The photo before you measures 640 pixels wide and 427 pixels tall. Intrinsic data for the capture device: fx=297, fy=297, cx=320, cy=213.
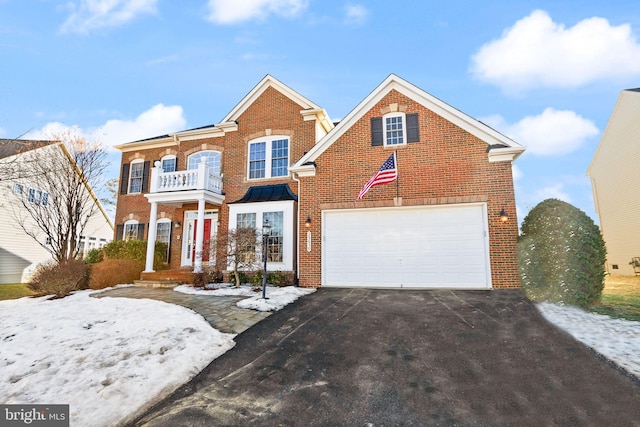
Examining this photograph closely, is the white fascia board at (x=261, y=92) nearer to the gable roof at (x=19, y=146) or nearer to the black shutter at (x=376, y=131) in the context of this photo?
the black shutter at (x=376, y=131)

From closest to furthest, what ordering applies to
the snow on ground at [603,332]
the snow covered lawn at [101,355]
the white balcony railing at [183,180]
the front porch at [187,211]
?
the snow covered lawn at [101,355] → the snow on ground at [603,332] → the front porch at [187,211] → the white balcony railing at [183,180]

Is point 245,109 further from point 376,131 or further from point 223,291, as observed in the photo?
point 223,291

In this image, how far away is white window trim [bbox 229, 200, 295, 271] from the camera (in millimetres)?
11930

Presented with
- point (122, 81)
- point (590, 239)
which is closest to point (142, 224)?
point (122, 81)

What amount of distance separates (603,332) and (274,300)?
23.5 feet

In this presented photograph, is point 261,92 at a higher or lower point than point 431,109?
higher

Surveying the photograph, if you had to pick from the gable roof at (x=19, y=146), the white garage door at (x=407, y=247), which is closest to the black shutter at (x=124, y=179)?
the gable roof at (x=19, y=146)

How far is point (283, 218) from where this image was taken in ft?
40.4

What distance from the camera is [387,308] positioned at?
758 cm

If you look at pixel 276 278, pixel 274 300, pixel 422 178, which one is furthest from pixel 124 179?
pixel 422 178

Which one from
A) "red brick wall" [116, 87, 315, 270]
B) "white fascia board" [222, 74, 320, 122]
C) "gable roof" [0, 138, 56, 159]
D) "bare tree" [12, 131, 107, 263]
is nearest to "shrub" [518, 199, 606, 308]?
"red brick wall" [116, 87, 315, 270]

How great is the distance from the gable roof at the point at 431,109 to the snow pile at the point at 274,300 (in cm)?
451

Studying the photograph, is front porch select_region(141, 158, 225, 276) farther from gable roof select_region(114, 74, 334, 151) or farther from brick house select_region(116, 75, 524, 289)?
gable roof select_region(114, 74, 334, 151)

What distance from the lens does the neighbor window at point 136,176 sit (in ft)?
56.4
